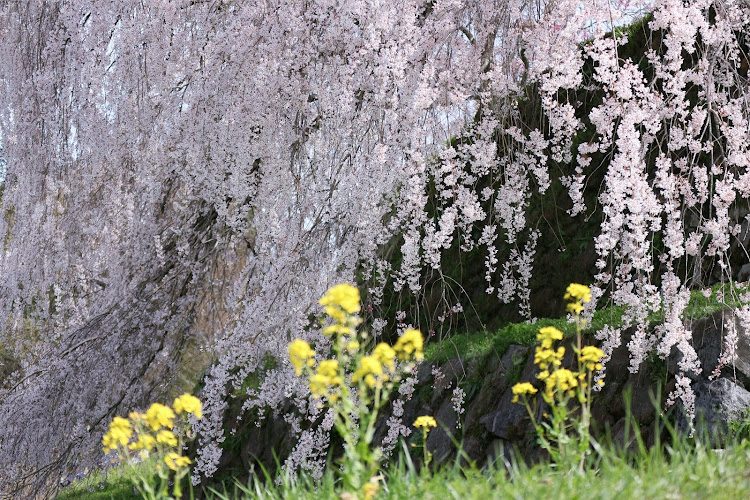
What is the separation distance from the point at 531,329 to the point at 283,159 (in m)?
2.27

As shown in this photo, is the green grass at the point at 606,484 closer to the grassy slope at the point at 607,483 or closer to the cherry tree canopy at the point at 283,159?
the grassy slope at the point at 607,483

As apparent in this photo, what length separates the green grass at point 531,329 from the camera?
456 centimetres

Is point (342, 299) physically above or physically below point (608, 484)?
above

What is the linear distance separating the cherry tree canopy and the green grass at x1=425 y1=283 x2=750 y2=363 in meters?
0.24

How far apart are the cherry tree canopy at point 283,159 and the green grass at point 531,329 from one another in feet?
0.79

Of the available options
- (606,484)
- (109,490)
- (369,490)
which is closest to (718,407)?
(606,484)

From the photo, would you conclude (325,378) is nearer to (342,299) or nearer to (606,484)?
(342,299)

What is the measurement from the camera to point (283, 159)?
4562 millimetres

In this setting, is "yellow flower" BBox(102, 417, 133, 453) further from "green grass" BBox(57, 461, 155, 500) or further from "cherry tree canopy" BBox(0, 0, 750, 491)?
"green grass" BBox(57, 461, 155, 500)

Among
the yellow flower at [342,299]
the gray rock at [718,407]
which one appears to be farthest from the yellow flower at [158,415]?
the gray rock at [718,407]

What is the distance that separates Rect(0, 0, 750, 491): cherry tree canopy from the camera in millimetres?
3922

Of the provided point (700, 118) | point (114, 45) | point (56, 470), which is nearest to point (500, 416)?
point (700, 118)

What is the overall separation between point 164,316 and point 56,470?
1.45m

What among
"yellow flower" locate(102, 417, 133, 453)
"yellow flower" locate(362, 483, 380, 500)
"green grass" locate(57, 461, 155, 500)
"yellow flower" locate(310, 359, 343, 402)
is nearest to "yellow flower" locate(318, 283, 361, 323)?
"yellow flower" locate(310, 359, 343, 402)
